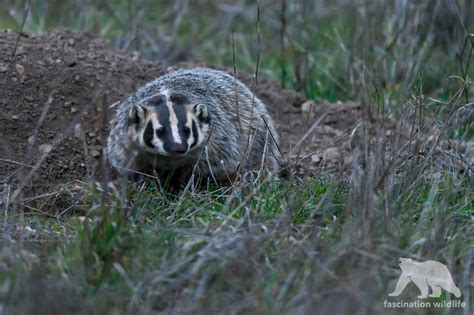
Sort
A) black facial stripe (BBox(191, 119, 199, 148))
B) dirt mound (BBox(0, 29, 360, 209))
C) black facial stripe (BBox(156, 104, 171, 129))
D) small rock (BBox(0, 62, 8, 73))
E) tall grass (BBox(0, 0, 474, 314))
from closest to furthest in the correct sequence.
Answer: tall grass (BBox(0, 0, 474, 314)), black facial stripe (BBox(156, 104, 171, 129)), black facial stripe (BBox(191, 119, 199, 148)), dirt mound (BBox(0, 29, 360, 209)), small rock (BBox(0, 62, 8, 73))

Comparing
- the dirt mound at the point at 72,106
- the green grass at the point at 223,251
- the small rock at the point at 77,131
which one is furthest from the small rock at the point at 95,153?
the green grass at the point at 223,251

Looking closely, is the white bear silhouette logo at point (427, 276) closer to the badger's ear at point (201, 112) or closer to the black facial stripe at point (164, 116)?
the black facial stripe at point (164, 116)

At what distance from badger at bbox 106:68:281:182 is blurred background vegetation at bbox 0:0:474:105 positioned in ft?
2.84

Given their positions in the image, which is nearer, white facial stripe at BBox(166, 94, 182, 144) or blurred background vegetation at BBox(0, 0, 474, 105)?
white facial stripe at BBox(166, 94, 182, 144)

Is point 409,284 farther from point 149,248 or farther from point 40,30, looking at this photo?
point 40,30

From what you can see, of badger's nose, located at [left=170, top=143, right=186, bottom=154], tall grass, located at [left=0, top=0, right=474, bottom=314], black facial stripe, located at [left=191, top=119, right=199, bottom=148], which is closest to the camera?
tall grass, located at [left=0, top=0, right=474, bottom=314]

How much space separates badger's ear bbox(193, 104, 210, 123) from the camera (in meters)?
5.39

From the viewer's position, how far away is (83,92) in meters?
6.38

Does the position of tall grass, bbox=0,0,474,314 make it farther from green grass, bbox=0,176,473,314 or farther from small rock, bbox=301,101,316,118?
small rock, bbox=301,101,316,118

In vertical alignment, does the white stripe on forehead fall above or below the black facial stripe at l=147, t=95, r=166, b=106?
below

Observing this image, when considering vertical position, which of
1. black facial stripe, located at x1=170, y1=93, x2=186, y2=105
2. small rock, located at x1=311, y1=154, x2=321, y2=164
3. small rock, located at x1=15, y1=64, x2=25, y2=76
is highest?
small rock, located at x1=15, y1=64, x2=25, y2=76

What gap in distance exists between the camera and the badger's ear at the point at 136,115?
5280 millimetres

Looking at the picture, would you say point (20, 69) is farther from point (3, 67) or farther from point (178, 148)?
point (178, 148)

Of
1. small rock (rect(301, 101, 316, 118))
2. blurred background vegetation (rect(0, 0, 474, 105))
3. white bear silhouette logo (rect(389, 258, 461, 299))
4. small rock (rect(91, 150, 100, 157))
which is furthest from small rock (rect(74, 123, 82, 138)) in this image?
white bear silhouette logo (rect(389, 258, 461, 299))
